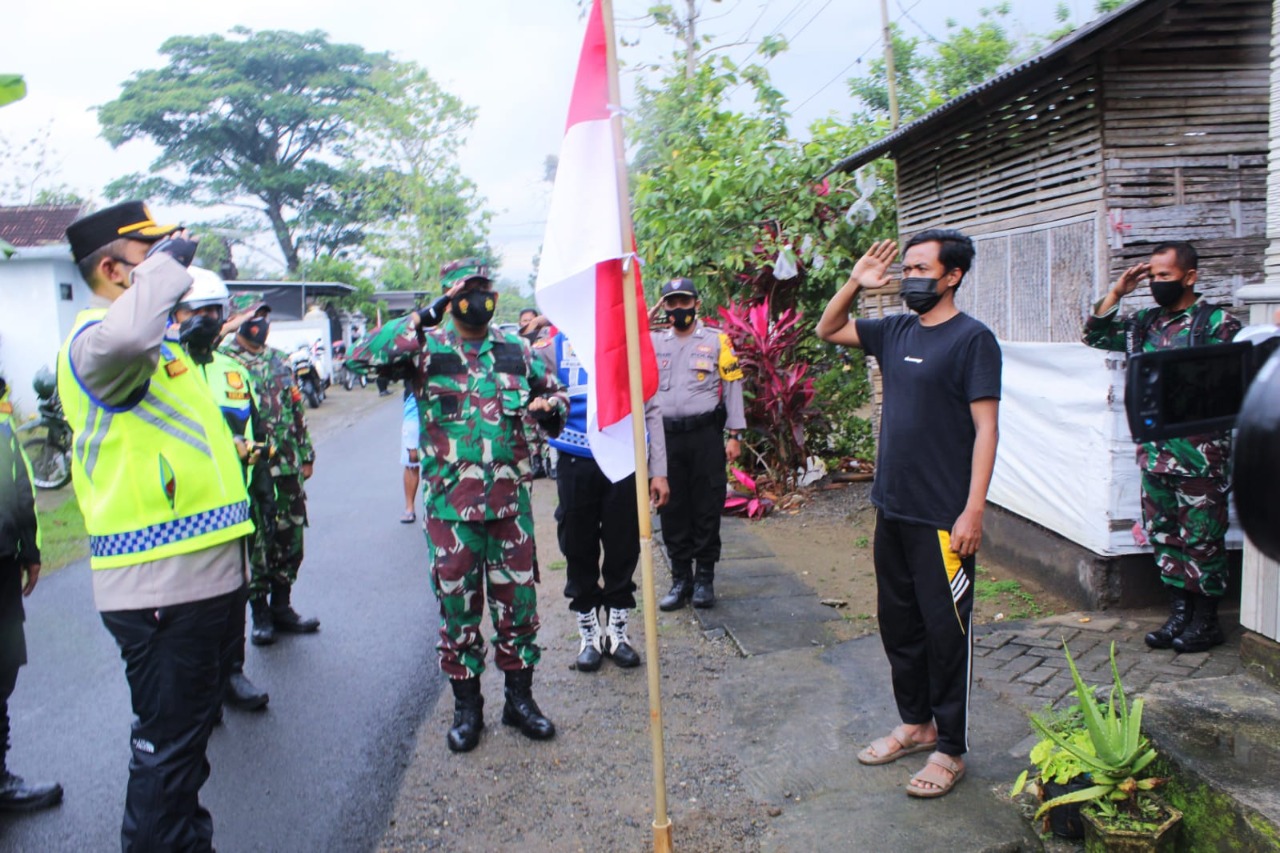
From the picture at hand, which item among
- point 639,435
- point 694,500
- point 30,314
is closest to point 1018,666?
point 694,500

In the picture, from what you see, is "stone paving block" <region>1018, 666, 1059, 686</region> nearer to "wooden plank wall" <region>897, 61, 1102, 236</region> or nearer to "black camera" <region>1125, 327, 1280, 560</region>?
"wooden plank wall" <region>897, 61, 1102, 236</region>

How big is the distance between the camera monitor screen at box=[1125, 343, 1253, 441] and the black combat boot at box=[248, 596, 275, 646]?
16.6 ft

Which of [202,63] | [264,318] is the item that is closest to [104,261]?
[264,318]

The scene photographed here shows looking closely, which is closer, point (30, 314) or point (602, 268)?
point (602, 268)

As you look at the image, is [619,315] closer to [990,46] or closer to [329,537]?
[329,537]

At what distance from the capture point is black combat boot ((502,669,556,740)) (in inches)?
163

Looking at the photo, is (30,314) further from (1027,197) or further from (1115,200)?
(1115,200)

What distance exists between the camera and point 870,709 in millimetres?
4203

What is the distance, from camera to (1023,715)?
4.00 meters

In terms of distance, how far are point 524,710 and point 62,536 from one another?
6704mm

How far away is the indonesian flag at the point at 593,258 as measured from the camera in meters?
3.24

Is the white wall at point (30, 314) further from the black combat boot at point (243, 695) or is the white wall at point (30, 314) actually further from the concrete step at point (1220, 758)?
the concrete step at point (1220, 758)

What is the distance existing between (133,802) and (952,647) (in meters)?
2.66

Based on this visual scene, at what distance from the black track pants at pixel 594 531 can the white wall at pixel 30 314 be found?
1731 cm
